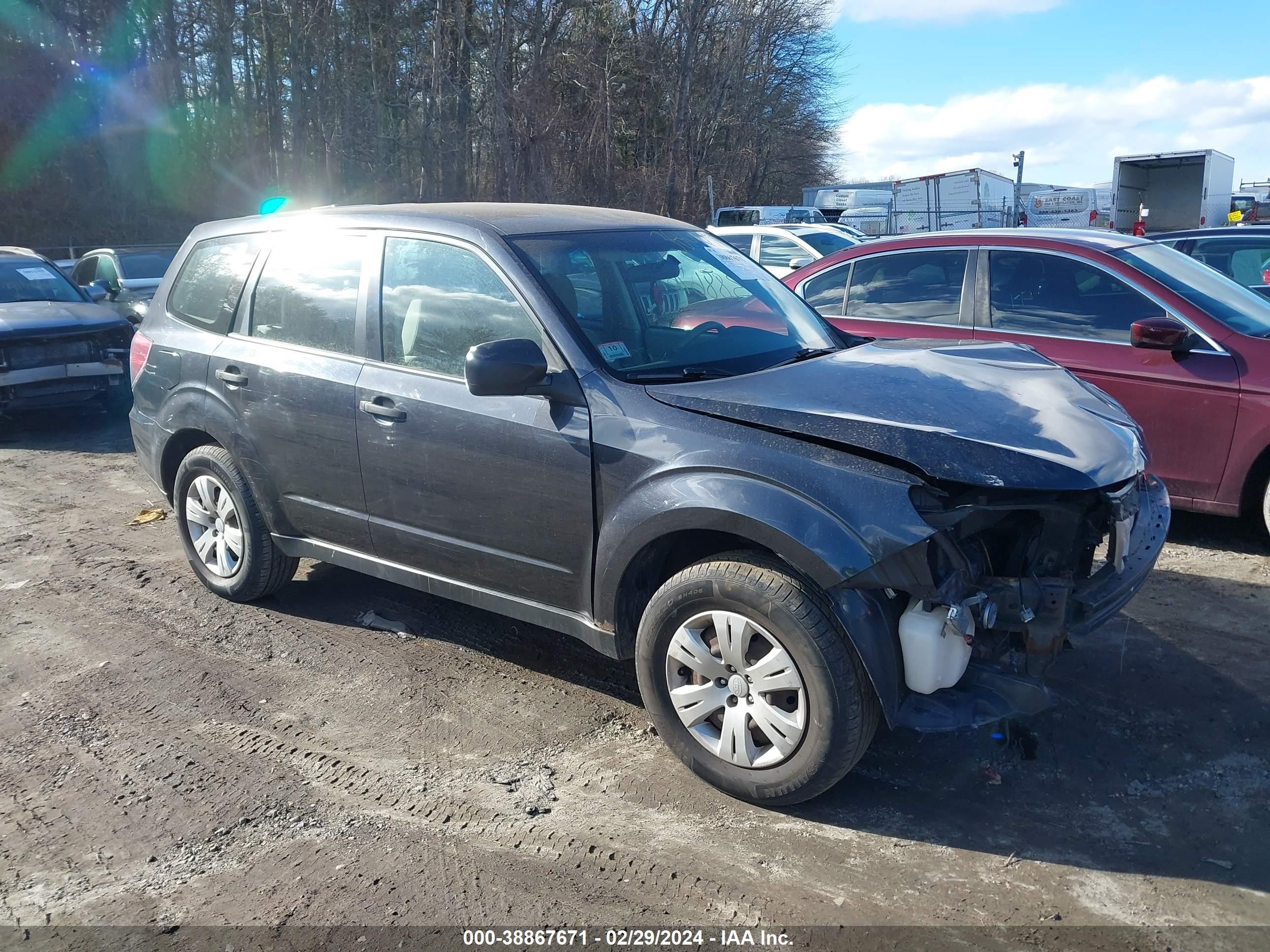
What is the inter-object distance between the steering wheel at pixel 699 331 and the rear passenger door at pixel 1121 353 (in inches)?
101

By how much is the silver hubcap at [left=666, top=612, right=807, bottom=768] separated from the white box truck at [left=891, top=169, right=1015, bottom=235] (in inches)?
1154

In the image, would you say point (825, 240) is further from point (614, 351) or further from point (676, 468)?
point (676, 468)

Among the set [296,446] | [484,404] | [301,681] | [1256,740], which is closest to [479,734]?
[301,681]

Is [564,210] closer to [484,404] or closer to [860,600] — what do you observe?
[484,404]

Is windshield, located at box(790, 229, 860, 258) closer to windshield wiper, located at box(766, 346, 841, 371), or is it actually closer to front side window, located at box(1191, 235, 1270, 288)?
front side window, located at box(1191, 235, 1270, 288)

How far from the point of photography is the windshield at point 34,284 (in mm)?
10500

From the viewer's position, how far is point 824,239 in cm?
1568

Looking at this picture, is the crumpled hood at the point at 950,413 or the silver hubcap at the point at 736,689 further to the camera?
the silver hubcap at the point at 736,689

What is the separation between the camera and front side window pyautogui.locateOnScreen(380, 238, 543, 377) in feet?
13.2

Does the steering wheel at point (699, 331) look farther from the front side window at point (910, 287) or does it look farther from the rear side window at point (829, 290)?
the rear side window at point (829, 290)

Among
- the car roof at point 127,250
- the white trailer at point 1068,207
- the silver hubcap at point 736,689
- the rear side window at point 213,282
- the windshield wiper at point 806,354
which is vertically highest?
the white trailer at point 1068,207

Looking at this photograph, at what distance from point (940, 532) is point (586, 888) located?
60.3 inches

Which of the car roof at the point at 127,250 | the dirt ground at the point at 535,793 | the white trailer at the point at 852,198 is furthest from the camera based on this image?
the white trailer at the point at 852,198

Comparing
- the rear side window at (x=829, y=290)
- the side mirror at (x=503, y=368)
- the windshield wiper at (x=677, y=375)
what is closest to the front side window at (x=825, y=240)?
the rear side window at (x=829, y=290)
